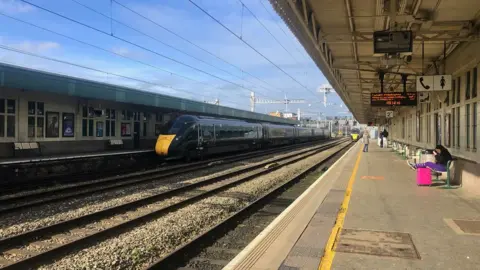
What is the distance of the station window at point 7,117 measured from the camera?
20.1 m

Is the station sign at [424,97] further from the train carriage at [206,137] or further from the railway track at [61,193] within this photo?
the train carriage at [206,137]

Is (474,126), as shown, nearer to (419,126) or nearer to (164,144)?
(419,126)

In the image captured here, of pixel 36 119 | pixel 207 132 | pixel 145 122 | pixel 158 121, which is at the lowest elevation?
pixel 207 132

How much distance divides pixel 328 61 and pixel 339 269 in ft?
34.0

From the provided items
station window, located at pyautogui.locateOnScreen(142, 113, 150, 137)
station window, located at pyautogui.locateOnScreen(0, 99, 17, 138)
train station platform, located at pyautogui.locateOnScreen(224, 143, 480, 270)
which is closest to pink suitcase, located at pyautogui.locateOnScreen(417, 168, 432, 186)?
train station platform, located at pyautogui.locateOnScreen(224, 143, 480, 270)

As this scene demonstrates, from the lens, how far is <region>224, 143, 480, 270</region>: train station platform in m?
4.90

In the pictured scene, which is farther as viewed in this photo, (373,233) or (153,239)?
(153,239)

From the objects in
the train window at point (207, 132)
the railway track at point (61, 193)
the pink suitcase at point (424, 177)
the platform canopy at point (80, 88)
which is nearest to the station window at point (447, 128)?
the pink suitcase at point (424, 177)

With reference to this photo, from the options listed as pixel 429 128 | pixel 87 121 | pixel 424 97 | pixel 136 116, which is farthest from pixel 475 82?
pixel 136 116

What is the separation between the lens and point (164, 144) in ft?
69.5

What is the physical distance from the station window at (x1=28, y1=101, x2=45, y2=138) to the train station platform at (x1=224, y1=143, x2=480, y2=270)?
17.3 metres

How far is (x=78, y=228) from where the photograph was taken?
25.7 feet

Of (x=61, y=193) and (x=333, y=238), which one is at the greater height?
(x=333, y=238)

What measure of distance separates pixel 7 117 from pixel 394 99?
17.8m
